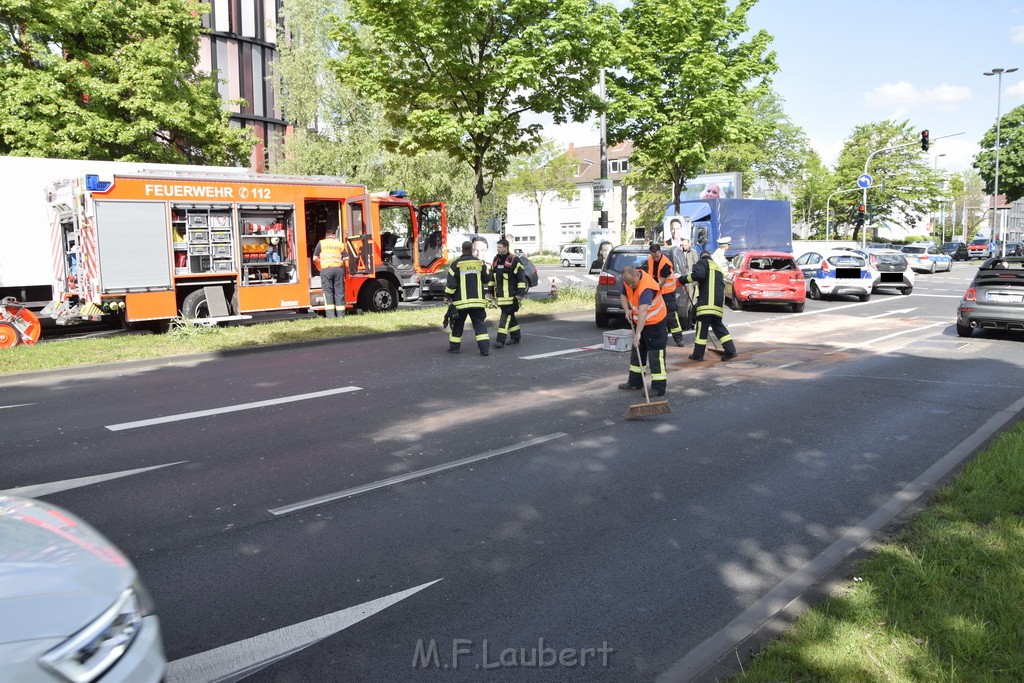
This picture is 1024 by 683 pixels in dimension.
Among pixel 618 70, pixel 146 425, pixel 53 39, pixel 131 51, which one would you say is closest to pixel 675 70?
pixel 618 70

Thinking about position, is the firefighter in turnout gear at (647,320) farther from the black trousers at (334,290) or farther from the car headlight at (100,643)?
the black trousers at (334,290)

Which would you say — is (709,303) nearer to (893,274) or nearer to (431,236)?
(431,236)

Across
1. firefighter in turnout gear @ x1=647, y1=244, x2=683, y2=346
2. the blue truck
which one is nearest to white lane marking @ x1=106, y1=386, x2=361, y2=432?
firefighter in turnout gear @ x1=647, y1=244, x2=683, y2=346

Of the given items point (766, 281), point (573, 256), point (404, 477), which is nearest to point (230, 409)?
point (404, 477)

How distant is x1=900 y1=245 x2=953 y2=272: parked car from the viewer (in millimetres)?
42156

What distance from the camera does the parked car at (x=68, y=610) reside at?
2.11m

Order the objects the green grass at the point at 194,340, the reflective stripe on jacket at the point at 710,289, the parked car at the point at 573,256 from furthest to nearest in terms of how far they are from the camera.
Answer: the parked car at the point at 573,256, the reflective stripe on jacket at the point at 710,289, the green grass at the point at 194,340

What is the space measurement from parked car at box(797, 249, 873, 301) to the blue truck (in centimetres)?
312

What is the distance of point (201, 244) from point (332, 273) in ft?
8.44

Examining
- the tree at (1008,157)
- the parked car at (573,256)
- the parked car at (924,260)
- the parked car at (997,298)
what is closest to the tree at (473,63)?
the parked car at (997,298)

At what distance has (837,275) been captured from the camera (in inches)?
938

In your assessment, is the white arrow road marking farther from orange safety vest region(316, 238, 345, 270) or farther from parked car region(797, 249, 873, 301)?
parked car region(797, 249, 873, 301)

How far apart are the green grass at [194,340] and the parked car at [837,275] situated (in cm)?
1100

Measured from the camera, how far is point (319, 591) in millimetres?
4238
